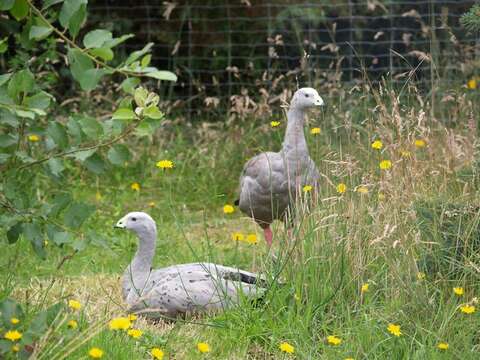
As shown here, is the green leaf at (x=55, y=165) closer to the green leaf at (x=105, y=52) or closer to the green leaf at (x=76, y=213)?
the green leaf at (x=76, y=213)

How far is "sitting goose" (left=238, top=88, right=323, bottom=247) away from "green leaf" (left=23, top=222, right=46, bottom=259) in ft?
7.99

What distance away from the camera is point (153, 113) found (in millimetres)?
3102

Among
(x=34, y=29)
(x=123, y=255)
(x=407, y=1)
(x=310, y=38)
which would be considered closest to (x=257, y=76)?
(x=310, y=38)

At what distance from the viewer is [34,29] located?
3.05m

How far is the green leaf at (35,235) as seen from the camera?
10.8 feet

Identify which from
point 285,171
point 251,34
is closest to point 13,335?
point 285,171

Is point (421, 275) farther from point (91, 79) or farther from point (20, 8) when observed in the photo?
point (20, 8)

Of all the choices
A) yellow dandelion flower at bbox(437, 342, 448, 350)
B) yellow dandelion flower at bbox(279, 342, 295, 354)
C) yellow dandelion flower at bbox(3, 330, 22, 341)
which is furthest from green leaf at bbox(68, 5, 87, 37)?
yellow dandelion flower at bbox(437, 342, 448, 350)

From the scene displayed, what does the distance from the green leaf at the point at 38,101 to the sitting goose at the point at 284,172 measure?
8.67 feet

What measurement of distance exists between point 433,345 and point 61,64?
6.91 metres

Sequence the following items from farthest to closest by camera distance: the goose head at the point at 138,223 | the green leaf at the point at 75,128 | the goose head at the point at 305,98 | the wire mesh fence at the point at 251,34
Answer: the wire mesh fence at the point at 251,34, the goose head at the point at 305,98, the goose head at the point at 138,223, the green leaf at the point at 75,128

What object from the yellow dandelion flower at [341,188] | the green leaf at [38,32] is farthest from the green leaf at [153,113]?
the yellow dandelion flower at [341,188]

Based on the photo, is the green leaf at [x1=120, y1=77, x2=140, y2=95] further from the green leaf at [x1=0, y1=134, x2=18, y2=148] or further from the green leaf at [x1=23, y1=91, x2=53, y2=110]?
the green leaf at [x1=0, y1=134, x2=18, y2=148]

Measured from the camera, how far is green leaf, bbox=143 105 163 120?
3.09m
